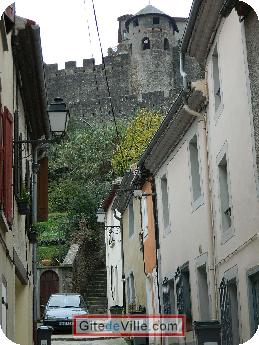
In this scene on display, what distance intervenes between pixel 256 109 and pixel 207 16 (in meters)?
2.67

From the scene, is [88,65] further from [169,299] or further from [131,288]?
[169,299]

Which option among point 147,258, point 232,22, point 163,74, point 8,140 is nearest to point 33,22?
point 8,140

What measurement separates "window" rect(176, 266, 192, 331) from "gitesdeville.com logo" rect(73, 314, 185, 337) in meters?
0.20

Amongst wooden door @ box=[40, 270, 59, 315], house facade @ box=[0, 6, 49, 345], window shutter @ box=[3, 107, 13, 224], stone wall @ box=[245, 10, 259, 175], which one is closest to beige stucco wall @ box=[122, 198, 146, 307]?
house facade @ box=[0, 6, 49, 345]

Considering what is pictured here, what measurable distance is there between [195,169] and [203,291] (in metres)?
2.37

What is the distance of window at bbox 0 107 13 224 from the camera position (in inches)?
343

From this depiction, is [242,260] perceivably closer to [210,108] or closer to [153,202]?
[210,108]

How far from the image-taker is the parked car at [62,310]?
2095 cm

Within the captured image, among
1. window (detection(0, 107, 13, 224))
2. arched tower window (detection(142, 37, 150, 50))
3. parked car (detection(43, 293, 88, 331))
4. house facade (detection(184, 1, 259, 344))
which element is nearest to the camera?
window (detection(0, 107, 13, 224))

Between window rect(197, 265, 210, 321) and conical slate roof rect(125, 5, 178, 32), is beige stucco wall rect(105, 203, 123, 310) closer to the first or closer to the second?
window rect(197, 265, 210, 321)

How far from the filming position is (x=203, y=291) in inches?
538

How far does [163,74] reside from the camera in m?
65.0

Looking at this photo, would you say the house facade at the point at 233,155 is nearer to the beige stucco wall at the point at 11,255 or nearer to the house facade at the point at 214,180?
Result: the house facade at the point at 214,180

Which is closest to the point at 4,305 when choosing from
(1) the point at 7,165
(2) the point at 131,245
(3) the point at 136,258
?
(1) the point at 7,165
